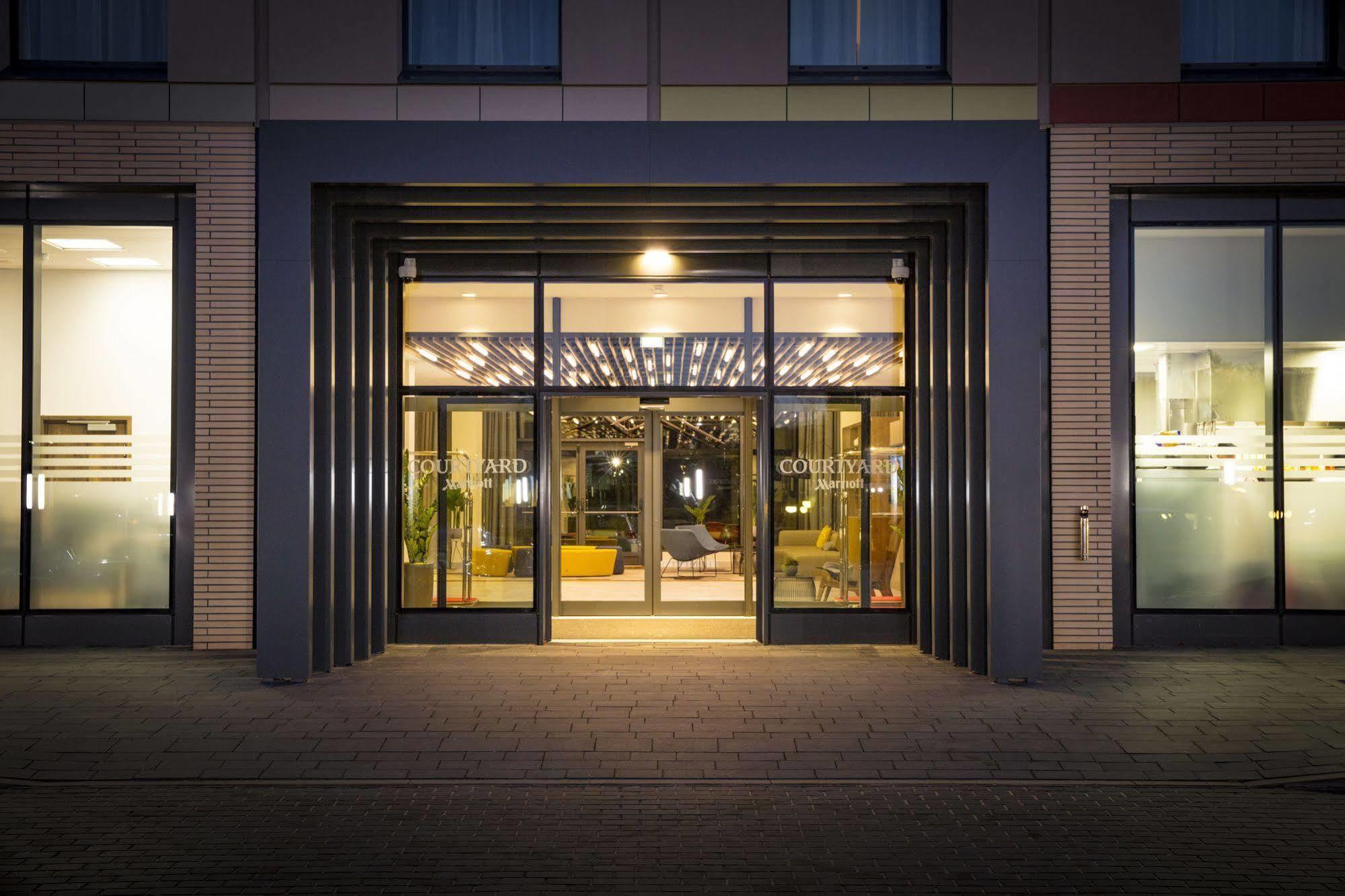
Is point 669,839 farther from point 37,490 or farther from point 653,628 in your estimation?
point 37,490

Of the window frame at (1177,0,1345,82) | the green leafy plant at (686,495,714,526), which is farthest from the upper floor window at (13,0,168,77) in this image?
the window frame at (1177,0,1345,82)

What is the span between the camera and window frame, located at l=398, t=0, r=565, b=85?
34.0ft

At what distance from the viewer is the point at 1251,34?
440 inches

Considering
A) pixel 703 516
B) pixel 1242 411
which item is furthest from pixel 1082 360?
pixel 703 516

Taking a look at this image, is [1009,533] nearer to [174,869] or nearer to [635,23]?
[635,23]

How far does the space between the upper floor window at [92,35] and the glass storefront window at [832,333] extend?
6739 millimetres

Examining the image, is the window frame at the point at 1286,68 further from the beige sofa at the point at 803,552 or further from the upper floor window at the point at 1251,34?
the beige sofa at the point at 803,552

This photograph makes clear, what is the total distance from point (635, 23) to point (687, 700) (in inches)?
245

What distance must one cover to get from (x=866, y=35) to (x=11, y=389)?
9.34 m

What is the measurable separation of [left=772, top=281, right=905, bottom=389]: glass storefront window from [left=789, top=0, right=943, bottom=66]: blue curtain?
220 centimetres

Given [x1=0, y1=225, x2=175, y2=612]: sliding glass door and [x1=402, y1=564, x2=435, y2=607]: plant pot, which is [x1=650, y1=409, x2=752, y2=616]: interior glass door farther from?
[x1=0, y1=225, x2=175, y2=612]: sliding glass door

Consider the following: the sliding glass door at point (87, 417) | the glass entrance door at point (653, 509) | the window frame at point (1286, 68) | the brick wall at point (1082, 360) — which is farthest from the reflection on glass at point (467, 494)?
the window frame at point (1286, 68)

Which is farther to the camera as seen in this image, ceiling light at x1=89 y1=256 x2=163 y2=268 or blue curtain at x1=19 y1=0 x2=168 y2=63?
ceiling light at x1=89 y1=256 x2=163 y2=268

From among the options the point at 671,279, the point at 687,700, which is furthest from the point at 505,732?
the point at 671,279
